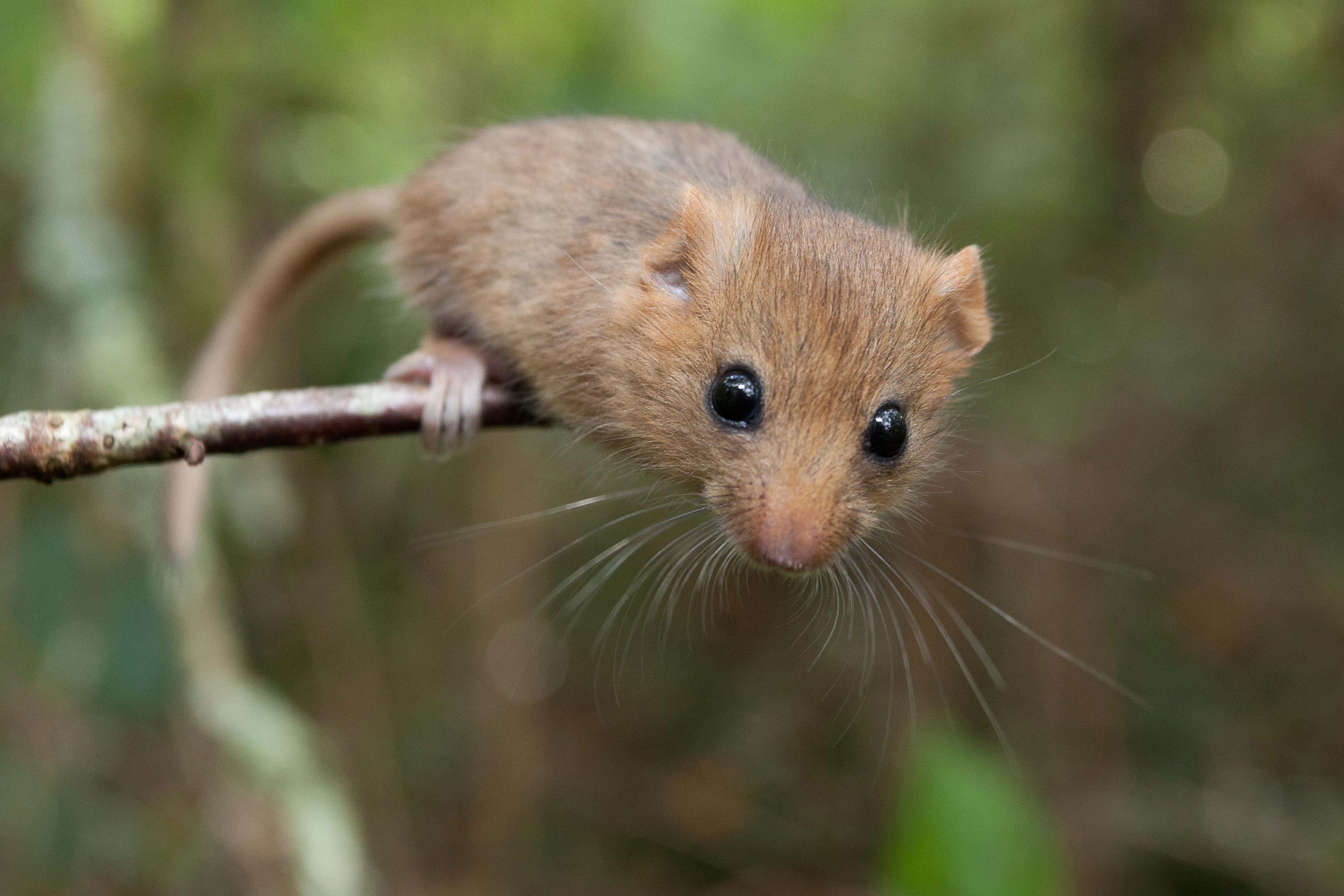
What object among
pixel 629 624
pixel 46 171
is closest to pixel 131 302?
pixel 46 171

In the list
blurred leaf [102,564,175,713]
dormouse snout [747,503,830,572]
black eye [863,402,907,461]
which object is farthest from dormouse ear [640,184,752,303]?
blurred leaf [102,564,175,713]

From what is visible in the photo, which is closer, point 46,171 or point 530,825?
point 46,171

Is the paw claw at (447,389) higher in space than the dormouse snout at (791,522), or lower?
higher

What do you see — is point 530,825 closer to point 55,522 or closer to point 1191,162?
point 55,522

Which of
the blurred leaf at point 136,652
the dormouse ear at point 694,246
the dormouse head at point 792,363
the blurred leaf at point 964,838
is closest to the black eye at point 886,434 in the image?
the dormouse head at point 792,363

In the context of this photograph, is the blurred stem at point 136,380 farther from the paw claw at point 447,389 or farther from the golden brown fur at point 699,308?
the paw claw at point 447,389

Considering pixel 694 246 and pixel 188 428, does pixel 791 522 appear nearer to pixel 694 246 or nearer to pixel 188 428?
pixel 694 246

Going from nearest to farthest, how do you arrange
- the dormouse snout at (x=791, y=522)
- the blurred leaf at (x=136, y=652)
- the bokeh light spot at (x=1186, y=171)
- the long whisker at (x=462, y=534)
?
1. the dormouse snout at (x=791, y=522)
2. the long whisker at (x=462, y=534)
3. the blurred leaf at (x=136, y=652)
4. the bokeh light spot at (x=1186, y=171)

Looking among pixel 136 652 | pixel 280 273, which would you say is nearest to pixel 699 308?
pixel 280 273
